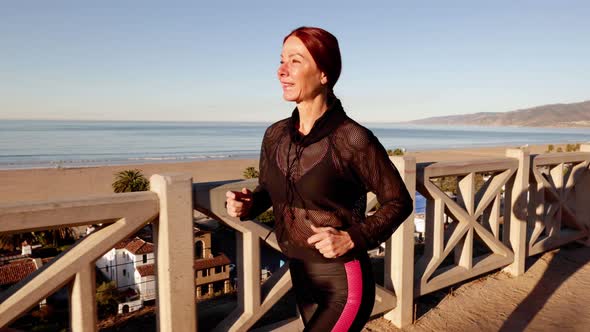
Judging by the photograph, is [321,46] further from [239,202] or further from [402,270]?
[402,270]

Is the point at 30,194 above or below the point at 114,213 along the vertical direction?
below

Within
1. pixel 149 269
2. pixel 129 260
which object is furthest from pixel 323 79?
pixel 129 260

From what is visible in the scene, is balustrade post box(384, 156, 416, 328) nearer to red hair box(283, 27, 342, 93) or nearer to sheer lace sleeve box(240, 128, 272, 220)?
sheer lace sleeve box(240, 128, 272, 220)

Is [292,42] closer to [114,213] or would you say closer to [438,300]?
[114,213]

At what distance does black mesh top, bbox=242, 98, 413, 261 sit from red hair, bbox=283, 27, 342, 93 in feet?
0.59

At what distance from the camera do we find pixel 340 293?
75.6 inches

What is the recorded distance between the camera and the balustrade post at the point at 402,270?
12.5 feet

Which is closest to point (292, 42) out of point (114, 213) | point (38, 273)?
point (114, 213)

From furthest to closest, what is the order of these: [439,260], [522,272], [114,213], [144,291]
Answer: [144,291] < [522,272] < [439,260] < [114,213]

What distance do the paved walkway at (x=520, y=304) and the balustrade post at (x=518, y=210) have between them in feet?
0.69

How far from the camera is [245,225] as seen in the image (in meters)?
2.86

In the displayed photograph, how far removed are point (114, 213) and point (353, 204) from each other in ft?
4.07

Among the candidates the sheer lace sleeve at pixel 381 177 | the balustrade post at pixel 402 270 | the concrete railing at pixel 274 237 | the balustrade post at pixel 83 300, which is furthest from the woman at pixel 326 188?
the balustrade post at pixel 402 270

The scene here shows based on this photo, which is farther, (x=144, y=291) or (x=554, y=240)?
(x=144, y=291)
